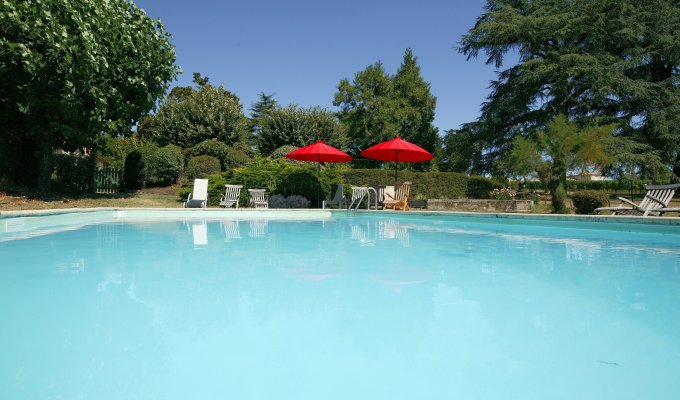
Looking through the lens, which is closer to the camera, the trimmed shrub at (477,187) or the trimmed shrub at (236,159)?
the trimmed shrub at (236,159)

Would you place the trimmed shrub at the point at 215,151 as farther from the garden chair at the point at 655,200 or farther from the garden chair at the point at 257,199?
the garden chair at the point at 655,200

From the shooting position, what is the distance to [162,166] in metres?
19.1

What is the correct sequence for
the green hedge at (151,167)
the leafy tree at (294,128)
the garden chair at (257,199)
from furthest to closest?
the leafy tree at (294,128), the green hedge at (151,167), the garden chair at (257,199)

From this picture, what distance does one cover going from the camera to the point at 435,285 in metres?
3.98

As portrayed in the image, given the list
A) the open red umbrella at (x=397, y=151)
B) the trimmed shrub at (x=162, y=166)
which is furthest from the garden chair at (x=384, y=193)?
the trimmed shrub at (x=162, y=166)

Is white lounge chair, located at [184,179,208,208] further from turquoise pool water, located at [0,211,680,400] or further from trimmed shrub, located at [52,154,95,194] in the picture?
turquoise pool water, located at [0,211,680,400]

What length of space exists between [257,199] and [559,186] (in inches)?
414

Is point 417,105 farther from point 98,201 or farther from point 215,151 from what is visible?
point 98,201

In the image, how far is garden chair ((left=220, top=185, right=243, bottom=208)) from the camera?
14.7m

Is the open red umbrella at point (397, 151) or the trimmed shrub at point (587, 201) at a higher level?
the open red umbrella at point (397, 151)

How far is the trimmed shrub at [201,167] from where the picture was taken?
19125mm

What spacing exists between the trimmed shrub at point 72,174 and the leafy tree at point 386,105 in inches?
846

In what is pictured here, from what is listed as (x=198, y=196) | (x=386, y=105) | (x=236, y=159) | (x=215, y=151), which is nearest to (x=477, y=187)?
(x=236, y=159)

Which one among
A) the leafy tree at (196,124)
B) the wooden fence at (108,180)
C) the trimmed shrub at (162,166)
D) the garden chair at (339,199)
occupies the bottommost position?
the garden chair at (339,199)
